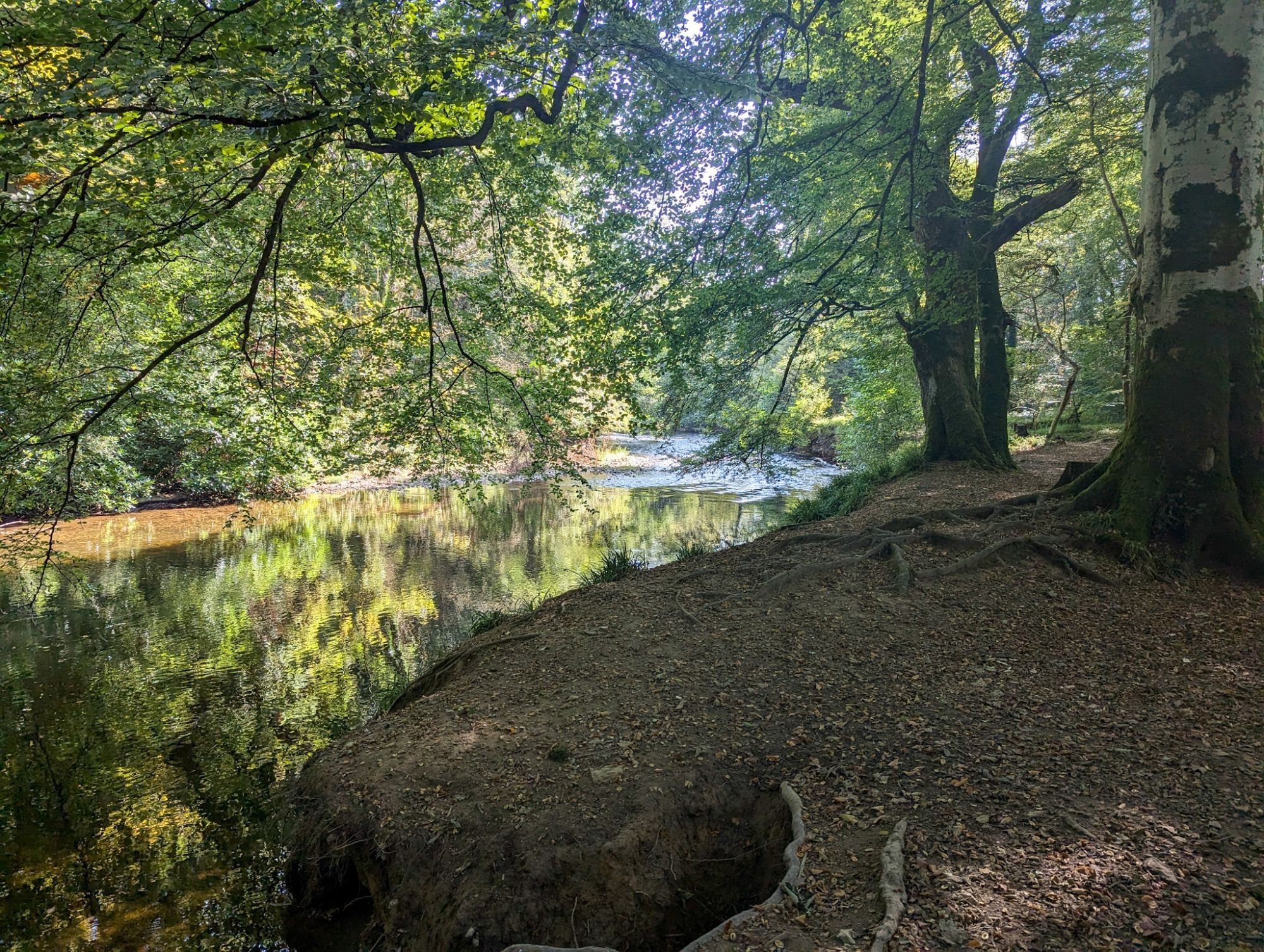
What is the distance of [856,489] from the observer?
11773mm

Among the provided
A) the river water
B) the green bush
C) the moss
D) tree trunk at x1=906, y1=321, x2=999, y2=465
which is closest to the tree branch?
tree trunk at x1=906, y1=321, x2=999, y2=465

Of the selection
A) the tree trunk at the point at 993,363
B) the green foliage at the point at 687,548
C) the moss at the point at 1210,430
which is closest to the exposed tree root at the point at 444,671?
the green foliage at the point at 687,548

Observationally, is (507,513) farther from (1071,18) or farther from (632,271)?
(1071,18)

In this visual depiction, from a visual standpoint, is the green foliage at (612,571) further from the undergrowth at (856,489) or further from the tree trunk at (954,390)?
the tree trunk at (954,390)

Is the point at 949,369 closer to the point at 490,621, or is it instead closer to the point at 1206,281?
the point at 1206,281

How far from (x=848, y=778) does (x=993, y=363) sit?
10.4m

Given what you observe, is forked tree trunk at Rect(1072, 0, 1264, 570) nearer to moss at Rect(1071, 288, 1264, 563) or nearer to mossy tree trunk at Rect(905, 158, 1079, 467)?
moss at Rect(1071, 288, 1264, 563)

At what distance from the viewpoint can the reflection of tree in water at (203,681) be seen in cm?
421

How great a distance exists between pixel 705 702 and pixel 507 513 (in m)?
14.3

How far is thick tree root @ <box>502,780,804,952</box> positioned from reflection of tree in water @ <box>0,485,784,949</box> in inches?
89.2

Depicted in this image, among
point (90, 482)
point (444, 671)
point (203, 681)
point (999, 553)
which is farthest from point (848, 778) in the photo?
point (90, 482)

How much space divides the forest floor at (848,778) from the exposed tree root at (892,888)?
0.04 m

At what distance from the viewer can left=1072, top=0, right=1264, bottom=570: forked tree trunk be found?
4957 millimetres

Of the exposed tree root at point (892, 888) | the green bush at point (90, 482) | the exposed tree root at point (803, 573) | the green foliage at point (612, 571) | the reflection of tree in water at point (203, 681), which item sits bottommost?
the reflection of tree in water at point (203, 681)
